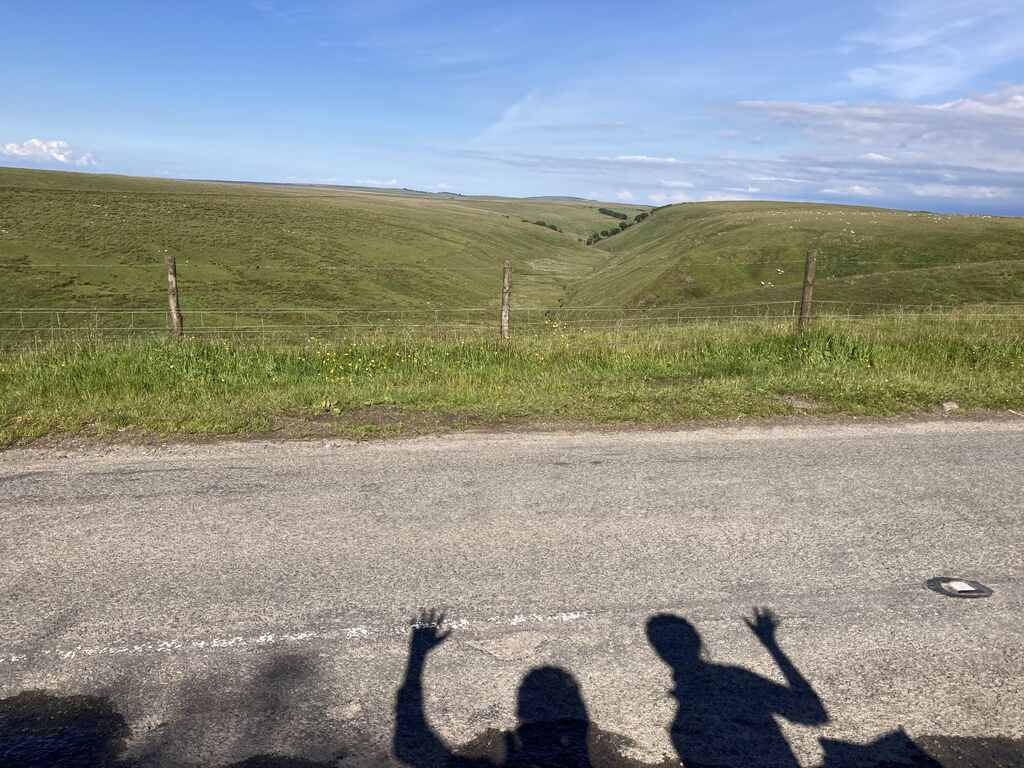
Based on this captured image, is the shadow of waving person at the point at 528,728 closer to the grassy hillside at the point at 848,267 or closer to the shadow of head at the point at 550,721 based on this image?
the shadow of head at the point at 550,721

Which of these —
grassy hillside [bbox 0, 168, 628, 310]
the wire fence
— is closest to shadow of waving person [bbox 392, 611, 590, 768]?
the wire fence

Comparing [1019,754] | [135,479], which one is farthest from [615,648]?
[135,479]

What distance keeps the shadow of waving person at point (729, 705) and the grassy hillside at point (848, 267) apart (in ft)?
97.6

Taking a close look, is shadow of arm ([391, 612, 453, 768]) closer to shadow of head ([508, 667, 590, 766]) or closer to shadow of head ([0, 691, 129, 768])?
shadow of head ([508, 667, 590, 766])

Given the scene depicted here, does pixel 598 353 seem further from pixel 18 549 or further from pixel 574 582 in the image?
pixel 18 549

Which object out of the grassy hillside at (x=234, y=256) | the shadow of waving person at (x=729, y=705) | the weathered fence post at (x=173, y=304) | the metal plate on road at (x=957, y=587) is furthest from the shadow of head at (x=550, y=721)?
the grassy hillside at (x=234, y=256)

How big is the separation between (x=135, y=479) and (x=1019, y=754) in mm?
6787

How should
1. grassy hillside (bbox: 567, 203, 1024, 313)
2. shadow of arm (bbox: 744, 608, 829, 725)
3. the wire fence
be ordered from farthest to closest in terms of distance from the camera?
grassy hillside (bbox: 567, 203, 1024, 313) → the wire fence → shadow of arm (bbox: 744, 608, 829, 725)

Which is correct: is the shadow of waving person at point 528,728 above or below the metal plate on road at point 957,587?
below

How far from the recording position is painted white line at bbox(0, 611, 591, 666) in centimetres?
418

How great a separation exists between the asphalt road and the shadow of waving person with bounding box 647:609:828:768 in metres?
0.01

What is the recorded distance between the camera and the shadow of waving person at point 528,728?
3.45 m

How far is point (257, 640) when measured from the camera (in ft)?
14.2

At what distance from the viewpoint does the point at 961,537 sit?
574 cm
